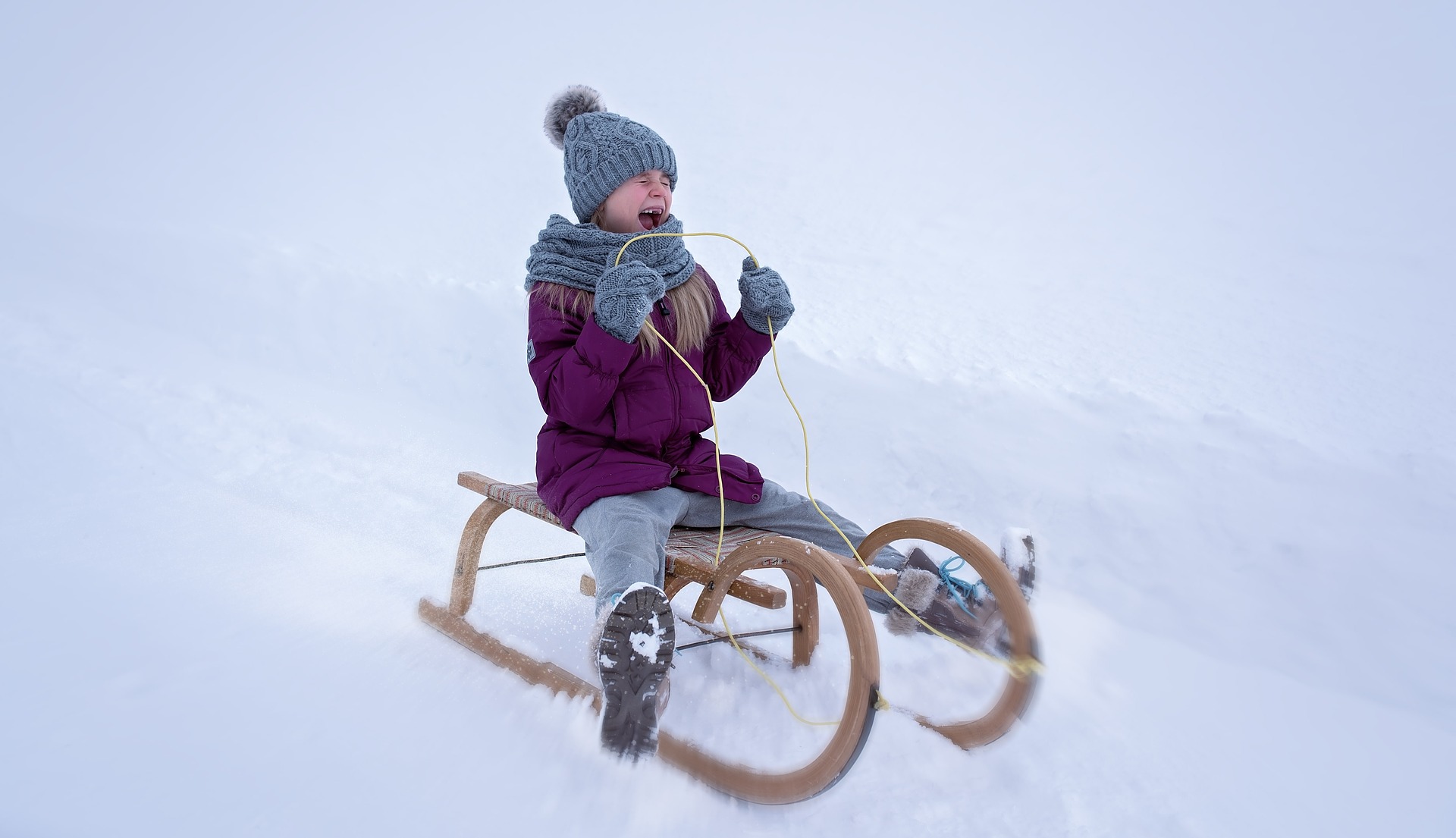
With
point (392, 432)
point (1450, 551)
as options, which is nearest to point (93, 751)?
point (392, 432)

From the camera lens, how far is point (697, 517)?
2.14 m

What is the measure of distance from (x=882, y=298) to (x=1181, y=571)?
117 inches

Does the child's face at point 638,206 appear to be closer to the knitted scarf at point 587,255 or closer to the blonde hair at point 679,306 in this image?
the knitted scarf at point 587,255

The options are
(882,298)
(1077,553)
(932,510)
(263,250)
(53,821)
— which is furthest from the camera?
(263,250)

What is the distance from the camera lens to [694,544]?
1998 millimetres

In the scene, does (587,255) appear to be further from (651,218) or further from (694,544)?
(694,544)

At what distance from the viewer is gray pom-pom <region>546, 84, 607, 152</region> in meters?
2.18

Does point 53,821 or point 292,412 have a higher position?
point 292,412

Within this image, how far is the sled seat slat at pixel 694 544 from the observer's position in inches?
72.8

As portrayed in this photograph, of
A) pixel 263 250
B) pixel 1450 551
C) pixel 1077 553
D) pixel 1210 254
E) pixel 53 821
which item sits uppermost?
pixel 1210 254

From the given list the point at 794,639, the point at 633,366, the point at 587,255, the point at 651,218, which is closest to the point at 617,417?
the point at 633,366

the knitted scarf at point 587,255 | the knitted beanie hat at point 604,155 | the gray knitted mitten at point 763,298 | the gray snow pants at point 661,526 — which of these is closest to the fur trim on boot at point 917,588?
the gray snow pants at point 661,526

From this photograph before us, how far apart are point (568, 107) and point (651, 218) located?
0.42 meters

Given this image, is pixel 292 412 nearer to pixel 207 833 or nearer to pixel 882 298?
pixel 207 833
